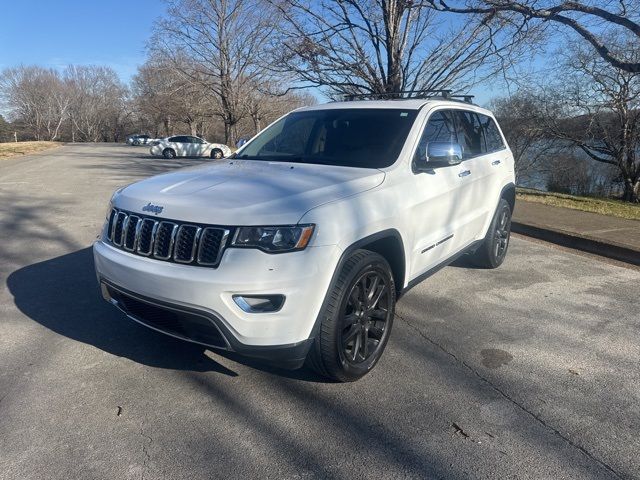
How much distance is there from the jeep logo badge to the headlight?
1.87ft

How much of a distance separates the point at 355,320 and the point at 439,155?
1.39m

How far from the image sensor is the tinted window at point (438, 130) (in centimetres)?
384

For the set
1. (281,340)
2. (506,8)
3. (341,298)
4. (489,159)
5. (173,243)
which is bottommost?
(281,340)

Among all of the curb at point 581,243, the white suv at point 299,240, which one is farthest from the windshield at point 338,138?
the curb at point 581,243

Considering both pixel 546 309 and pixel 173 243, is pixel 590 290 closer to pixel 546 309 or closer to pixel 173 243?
pixel 546 309

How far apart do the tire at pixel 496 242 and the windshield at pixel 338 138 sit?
6.68 ft

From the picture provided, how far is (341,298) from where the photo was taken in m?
2.79

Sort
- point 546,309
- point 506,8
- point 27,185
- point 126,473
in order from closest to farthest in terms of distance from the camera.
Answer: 1. point 126,473
2. point 546,309
3. point 506,8
4. point 27,185

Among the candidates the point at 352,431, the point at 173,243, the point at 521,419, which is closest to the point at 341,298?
the point at 352,431

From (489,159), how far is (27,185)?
488 inches

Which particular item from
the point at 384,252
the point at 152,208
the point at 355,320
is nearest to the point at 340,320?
the point at 355,320

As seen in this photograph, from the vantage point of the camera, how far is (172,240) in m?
2.77

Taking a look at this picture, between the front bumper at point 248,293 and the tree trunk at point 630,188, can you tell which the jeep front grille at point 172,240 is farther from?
the tree trunk at point 630,188

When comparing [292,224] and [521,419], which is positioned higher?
[292,224]
